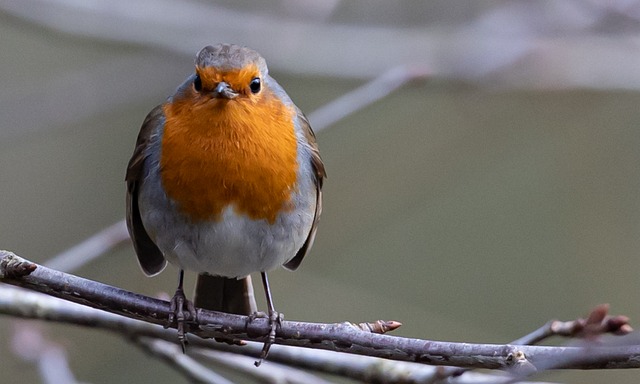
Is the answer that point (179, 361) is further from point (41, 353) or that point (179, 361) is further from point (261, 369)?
point (41, 353)

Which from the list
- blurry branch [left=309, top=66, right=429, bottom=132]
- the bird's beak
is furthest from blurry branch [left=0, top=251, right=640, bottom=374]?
blurry branch [left=309, top=66, right=429, bottom=132]

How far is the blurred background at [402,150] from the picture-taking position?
17.3 feet

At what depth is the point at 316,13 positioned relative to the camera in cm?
535

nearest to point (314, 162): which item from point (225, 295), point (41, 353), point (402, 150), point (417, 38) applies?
point (225, 295)

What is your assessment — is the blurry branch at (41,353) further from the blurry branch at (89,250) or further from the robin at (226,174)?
the robin at (226,174)

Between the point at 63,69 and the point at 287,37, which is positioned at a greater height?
the point at 63,69

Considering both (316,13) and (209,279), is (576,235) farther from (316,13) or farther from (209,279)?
(209,279)

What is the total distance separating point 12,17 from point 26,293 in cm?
156

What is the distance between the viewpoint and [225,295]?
4.57 m

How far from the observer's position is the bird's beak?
3.75 metres

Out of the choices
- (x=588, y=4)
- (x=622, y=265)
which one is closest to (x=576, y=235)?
(x=622, y=265)

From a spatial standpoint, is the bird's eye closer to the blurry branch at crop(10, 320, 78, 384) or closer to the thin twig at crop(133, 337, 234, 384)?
the thin twig at crop(133, 337, 234, 384)

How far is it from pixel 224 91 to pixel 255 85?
0.22 metres

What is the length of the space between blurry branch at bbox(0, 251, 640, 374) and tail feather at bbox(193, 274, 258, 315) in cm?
90
